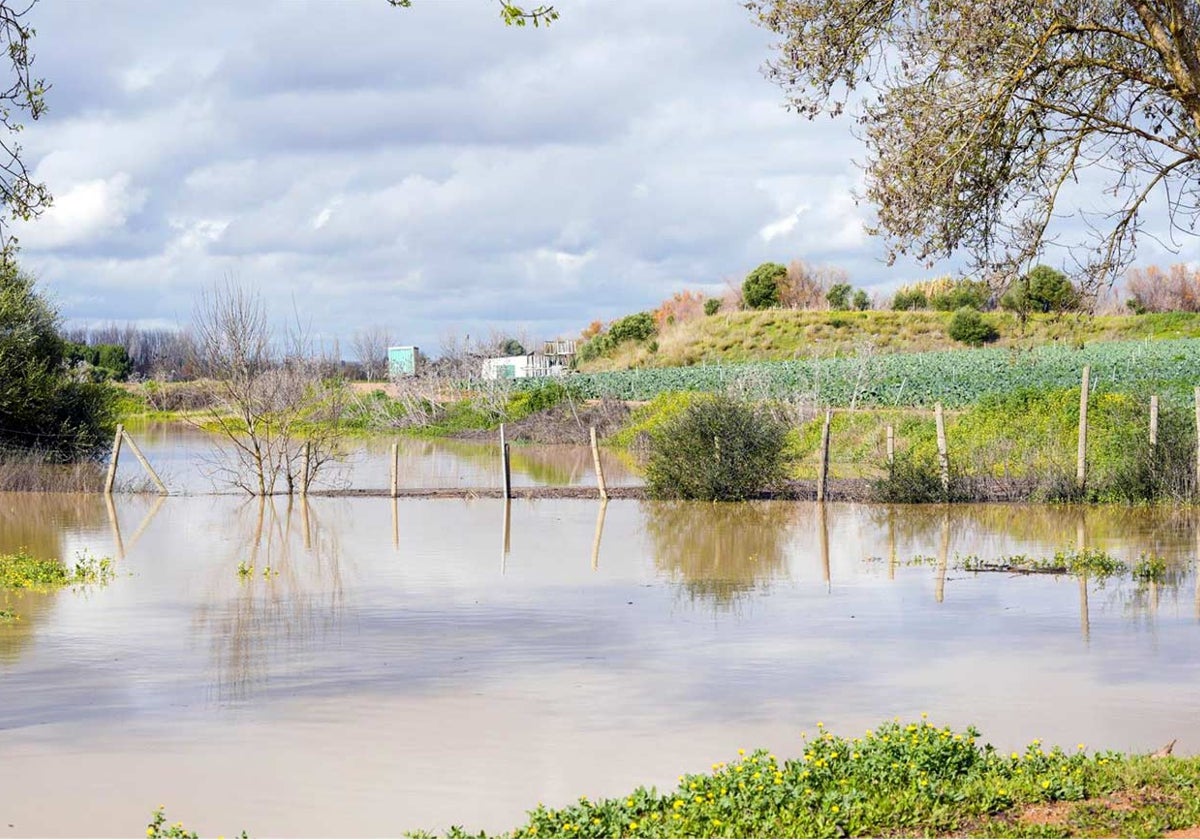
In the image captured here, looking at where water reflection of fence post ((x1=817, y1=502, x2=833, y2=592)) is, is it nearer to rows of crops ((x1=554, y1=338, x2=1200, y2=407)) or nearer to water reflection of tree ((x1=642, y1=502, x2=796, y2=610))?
water reflection of tree ((x1=642, y1=502, x2=796, y2=610))

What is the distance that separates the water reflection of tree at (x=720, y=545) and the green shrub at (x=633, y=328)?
6346 centimetres

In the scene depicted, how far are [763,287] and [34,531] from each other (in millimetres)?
68118

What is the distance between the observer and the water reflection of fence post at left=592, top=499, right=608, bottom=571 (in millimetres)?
21391

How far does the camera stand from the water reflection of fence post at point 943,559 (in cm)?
1795

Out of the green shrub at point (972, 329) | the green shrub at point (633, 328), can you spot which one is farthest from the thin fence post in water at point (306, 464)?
the green shrub at point (633, 328)

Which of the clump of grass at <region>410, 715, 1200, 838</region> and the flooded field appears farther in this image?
the flooded field

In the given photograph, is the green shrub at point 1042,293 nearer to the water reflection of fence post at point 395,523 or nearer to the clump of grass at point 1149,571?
the clump of grass at point 1149,571

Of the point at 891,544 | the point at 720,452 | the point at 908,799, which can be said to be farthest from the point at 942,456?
the point at 908,799

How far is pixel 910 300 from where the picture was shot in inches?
3282

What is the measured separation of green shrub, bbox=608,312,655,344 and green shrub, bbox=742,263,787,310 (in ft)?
22.5

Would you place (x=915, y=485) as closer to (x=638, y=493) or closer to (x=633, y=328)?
(x=638, y=493)

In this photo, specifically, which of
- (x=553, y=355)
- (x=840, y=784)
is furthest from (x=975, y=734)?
(x=553, y=355)

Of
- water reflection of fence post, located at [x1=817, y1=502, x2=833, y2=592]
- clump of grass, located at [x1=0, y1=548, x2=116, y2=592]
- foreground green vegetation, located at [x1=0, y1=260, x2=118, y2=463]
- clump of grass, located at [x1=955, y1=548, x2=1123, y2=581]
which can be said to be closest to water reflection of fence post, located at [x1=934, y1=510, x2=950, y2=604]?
clump of grass, located at [x1=955, y1=548, x2=1123, y2=581]

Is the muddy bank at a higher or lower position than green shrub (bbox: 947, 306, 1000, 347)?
lower
